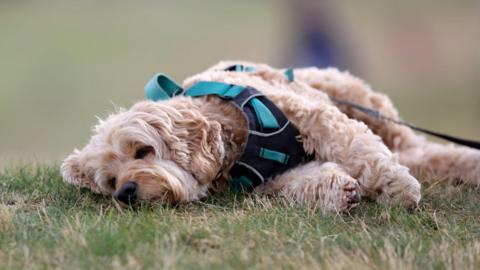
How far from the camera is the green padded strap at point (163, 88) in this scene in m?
5.48

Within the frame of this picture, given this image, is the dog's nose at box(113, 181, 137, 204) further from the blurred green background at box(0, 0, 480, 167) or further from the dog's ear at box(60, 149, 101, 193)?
the blurred green background at box(0, 0, 480, 167)

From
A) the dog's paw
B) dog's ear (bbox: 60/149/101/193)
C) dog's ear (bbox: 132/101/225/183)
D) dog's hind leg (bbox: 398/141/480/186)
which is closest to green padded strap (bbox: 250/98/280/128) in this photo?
dog's ear (bbox: 132/101/225/183)

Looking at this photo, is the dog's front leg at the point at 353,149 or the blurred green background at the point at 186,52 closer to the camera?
the dog's front leg at the point at 353,149

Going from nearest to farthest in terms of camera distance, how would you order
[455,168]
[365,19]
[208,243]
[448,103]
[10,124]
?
[208,243] → [455,168] → [10,124] → [448,103] → [365,19]

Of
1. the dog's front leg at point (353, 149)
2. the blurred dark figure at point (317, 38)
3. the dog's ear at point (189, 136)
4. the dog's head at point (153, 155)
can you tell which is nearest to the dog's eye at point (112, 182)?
the dog's head at point (153, 155)

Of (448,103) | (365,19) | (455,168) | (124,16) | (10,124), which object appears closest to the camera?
(455,168)

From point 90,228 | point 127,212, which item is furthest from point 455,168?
point 90,228

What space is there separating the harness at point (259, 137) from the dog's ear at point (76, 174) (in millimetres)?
852

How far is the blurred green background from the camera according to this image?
17.8 meters

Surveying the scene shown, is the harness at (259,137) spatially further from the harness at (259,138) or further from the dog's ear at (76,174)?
the dog's ear at (76,174)

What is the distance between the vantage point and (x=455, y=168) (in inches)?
236

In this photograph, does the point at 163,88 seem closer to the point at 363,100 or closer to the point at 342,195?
the point at 342,195

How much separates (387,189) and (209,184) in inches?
42.9

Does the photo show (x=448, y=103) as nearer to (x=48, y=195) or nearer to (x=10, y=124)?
(x=10, y=124)
